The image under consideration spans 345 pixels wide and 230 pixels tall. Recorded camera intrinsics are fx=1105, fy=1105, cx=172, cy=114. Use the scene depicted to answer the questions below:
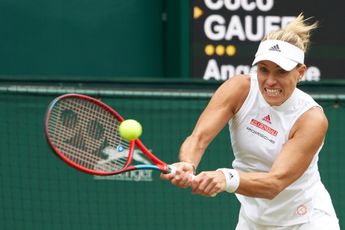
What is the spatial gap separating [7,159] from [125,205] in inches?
30.8

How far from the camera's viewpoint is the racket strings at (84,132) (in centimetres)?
491

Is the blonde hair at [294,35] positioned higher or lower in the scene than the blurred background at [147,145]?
higher

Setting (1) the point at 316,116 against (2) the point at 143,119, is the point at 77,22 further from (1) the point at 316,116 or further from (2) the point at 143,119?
(1) the point at 316,116

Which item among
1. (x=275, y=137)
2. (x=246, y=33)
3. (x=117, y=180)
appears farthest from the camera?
(x=246, y=33)

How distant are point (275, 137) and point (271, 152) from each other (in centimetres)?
7

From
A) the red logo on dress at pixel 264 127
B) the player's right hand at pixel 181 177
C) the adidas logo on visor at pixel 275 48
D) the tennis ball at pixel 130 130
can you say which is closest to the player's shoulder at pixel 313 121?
the red logo on dress at pixel 264 127

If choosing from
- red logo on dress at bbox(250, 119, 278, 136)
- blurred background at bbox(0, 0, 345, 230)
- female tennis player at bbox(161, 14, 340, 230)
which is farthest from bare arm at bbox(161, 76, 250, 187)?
blurred background at bbox(0, 0, 345, 230)

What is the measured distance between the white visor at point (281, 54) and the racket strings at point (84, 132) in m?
0.76

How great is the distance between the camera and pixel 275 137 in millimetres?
4844

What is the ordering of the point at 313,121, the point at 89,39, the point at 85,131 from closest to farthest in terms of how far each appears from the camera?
the point at 313,121 → the point at 85,131 → the point at 89,39

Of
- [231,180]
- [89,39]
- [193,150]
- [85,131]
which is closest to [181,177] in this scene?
[231,180]

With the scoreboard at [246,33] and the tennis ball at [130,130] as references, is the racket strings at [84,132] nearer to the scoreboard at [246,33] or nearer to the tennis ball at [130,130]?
the tennis ball at [130,130]

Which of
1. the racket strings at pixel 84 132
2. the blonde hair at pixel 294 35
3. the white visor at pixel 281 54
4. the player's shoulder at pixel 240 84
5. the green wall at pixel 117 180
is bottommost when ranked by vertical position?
the green wall at pixel 117 180

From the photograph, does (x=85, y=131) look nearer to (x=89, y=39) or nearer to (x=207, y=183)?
(x=207, y=183)
